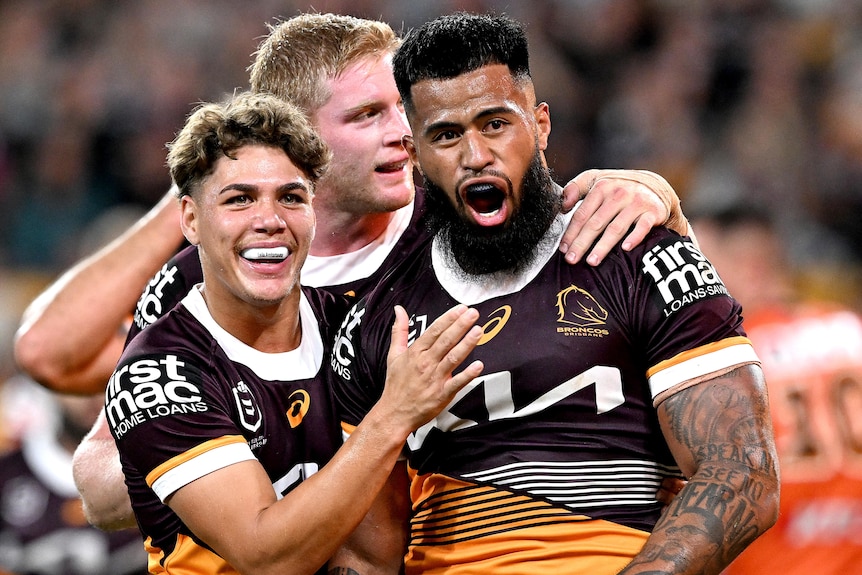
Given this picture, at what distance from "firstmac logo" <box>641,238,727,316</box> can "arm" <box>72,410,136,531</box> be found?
2080 mm

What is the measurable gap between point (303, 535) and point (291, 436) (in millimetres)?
453

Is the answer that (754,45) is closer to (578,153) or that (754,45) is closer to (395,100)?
(578,153)

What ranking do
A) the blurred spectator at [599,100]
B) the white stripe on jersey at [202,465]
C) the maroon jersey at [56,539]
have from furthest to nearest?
the blurred spectator at [599,100] < the maroon jersey at [56,539] < the white stripe on jersey at [202,465]

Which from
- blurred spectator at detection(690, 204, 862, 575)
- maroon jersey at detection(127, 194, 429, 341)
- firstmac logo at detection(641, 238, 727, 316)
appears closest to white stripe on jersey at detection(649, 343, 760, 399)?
firstmac logo at detection(641, 238, 727, 316)

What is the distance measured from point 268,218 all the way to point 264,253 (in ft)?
0.32

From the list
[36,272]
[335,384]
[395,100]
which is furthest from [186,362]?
[36,272]

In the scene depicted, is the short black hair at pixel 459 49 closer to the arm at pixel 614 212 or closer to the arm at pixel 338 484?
the arm at pixel 614 212

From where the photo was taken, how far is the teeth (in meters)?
3.38

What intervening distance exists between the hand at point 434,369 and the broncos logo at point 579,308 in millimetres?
329

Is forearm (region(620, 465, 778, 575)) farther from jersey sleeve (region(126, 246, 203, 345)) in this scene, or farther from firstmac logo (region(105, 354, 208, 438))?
jersey sleeve (region(126, 246, 203, 345))

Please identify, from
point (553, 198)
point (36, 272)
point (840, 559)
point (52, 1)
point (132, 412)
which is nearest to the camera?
point (132, 412)

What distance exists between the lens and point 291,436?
11.3 ft

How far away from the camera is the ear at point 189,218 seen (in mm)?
3539

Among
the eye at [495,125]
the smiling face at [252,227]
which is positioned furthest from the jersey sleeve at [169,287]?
the eye at [495,125]
